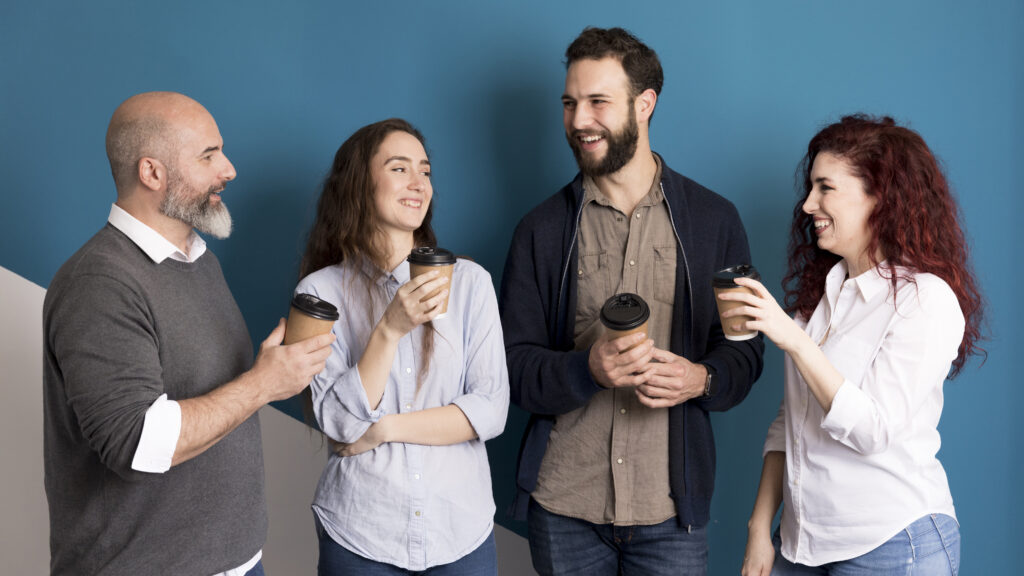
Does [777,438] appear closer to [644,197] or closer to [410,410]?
[644,197]

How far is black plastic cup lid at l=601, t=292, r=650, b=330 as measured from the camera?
1697 mm

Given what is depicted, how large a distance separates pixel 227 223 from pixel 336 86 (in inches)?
40.2

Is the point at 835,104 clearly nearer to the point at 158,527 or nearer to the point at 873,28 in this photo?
the point at 873,28

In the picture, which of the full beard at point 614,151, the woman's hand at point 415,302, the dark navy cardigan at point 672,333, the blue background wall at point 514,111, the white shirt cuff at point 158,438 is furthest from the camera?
the blue background wall at point 514,111

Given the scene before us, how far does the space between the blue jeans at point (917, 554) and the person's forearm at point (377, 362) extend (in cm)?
98

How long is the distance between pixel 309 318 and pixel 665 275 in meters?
0.90

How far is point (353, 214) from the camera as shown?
75.3 inches

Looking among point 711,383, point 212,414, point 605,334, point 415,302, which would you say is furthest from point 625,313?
point 212,414

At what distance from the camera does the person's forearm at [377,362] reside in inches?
65.6

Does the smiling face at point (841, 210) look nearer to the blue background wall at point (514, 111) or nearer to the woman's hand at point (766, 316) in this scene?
the woman's hand at point (766, 316)

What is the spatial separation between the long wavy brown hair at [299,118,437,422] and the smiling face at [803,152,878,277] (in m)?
0.95

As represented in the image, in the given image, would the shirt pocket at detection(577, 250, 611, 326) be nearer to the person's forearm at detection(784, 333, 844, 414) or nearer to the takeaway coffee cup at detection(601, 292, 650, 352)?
the takeaway coffee cup at detection(601, 292, 650, 352)

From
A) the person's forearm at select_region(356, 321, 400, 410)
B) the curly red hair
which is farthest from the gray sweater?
the curly red hair

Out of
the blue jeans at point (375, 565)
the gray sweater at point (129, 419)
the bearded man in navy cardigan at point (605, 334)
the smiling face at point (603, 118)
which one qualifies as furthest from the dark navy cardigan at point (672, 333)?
the gray sweater at point (129, 419)
